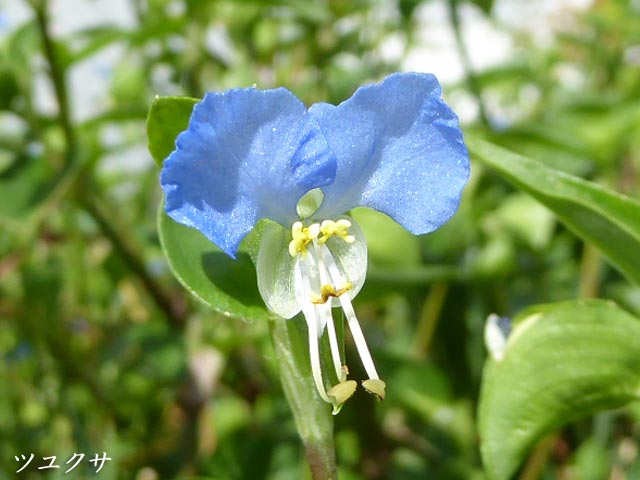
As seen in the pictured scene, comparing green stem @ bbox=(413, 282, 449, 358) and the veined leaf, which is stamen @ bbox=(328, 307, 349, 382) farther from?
green stem @ bbox=(413, 282, 449, 358)

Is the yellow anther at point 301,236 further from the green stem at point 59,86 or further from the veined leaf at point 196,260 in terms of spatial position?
the green stem at point 59,86

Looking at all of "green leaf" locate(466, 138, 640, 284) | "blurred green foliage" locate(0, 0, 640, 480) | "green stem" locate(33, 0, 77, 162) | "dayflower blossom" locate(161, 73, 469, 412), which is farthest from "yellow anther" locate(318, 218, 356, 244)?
"green stem" locate(33, 0, 77, 162)

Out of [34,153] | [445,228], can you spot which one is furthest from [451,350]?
[34,153]

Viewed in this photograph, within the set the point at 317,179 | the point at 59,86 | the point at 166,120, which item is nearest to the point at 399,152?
the point at 317,179

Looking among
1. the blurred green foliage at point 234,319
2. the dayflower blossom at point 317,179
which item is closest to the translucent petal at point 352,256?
the dayflower blossom at point 317,179

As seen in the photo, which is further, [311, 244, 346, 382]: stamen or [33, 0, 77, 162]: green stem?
[33, 0, 77, 162]: green stem

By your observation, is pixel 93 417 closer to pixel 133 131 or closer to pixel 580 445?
pixel 580 445
